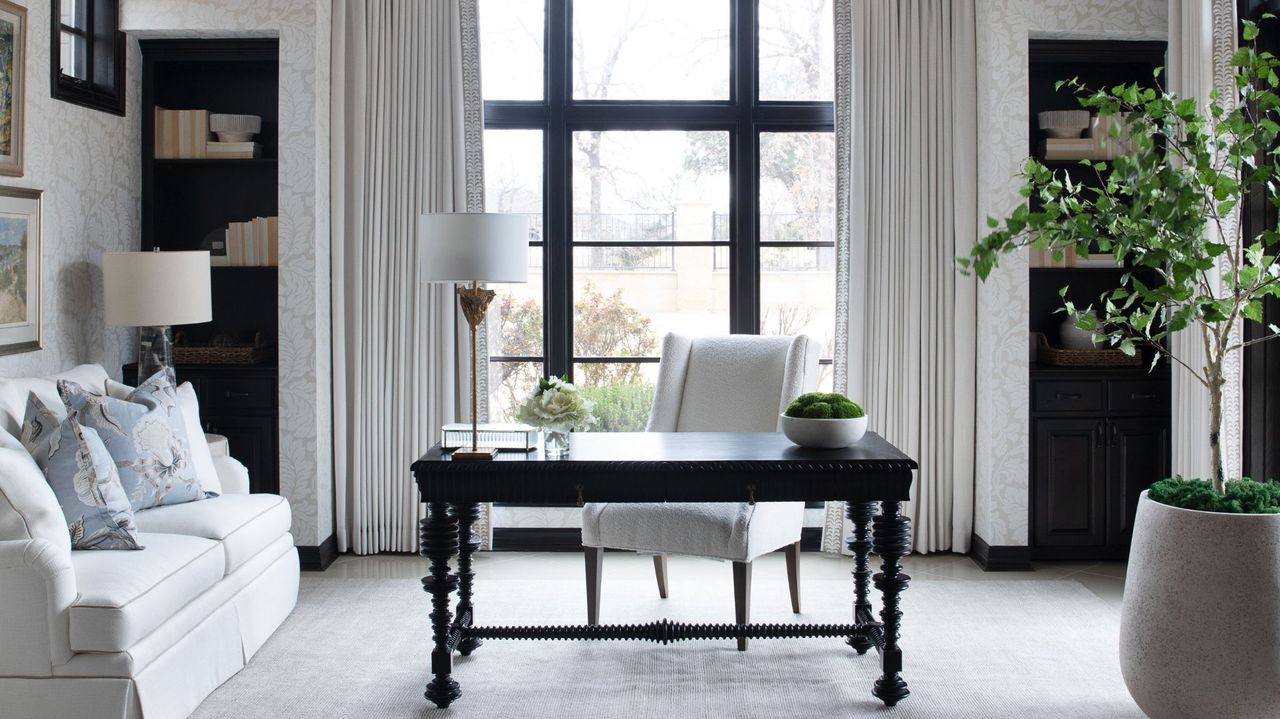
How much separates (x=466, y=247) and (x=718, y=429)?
5.00 feet

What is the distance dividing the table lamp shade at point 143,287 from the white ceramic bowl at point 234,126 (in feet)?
3.01

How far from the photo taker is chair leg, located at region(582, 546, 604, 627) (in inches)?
158

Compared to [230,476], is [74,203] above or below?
above

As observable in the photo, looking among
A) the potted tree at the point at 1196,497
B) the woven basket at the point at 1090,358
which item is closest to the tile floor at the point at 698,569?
the woven basket at the point at 1090,358

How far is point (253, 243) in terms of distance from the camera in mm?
5184

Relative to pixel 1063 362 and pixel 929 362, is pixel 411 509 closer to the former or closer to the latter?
pixel 929 362

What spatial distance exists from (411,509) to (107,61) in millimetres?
2491

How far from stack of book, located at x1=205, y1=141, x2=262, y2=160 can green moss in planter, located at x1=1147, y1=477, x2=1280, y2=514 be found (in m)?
4.15

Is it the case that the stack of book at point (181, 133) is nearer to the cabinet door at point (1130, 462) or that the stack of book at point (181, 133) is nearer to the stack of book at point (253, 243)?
the stack of book at point (253, 243)

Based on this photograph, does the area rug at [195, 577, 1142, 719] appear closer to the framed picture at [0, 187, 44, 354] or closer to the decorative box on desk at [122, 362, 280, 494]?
the decorative box on desk at [122, 362, 280, 494]

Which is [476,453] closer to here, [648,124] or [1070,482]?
[648,124]

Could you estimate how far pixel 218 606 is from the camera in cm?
354

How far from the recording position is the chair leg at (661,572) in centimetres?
442

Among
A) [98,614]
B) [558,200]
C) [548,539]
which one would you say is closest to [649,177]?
[558,200]
